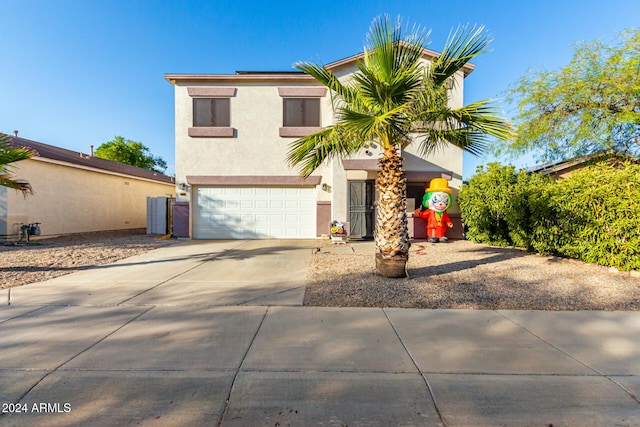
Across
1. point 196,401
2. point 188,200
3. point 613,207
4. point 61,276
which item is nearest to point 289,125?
point 188,200

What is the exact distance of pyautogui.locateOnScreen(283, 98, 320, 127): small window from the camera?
12.2 m

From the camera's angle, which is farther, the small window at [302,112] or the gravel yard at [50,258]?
the small window at [302,112]

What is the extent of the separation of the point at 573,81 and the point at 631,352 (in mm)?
11406

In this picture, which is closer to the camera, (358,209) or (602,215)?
(602,215)

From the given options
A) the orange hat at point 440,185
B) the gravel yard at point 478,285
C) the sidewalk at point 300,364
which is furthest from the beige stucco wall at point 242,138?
the sidewalk at point 300,364

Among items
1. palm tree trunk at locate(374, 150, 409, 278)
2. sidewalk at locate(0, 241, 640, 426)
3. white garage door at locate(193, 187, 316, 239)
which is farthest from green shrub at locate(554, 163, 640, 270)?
white garage door at locate(193, 187, 316, 239)

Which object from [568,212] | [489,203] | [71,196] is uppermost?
[71,196]

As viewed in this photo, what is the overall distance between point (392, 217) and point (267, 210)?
758 centimetres

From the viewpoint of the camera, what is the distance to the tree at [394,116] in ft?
16.6

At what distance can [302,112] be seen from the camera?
12.2m

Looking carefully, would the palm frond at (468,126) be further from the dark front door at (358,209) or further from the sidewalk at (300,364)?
the dark front door at (358,209)

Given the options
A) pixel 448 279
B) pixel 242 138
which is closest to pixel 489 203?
pixel 448 279

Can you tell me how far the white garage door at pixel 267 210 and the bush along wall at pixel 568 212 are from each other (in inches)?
253

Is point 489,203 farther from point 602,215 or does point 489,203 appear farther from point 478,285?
point 478,285
